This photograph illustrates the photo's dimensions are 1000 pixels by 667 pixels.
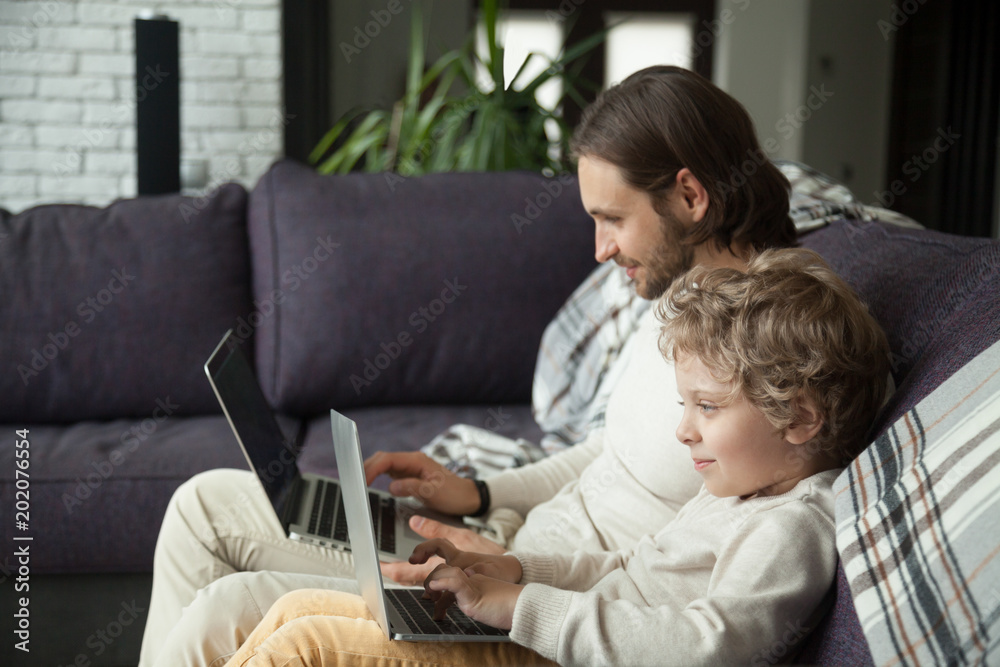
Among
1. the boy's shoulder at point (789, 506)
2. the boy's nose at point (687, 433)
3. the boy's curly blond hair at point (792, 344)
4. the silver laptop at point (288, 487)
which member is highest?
the boy's curly blond hair at point (792, 344)

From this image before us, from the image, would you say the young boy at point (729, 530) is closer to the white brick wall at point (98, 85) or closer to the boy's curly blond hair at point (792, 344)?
the boy's curly blond hair at point (792, 344)

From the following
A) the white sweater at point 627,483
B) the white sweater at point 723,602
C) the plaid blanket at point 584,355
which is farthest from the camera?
the plaid blanket at point 584,355

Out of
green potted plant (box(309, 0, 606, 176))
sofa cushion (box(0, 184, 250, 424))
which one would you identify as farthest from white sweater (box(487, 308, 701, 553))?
green potted plant (box(309, 0, 606, 176))

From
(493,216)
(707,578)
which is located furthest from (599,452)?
(493,216)

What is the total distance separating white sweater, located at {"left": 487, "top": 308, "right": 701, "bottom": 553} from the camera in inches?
41.4

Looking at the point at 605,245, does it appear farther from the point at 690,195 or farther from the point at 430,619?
the point at 430,619

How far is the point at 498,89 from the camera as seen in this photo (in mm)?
2533

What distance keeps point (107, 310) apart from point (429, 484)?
1037mm

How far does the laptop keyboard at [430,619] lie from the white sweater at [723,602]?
6cm

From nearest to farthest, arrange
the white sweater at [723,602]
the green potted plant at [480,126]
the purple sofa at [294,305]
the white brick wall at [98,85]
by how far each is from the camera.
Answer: the white sweater at [723,602]
the purple sofa at [294,305]
the green potted plant at [480,126]
the white brick wall at [98,85]

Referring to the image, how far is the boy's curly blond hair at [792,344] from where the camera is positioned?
0.81m

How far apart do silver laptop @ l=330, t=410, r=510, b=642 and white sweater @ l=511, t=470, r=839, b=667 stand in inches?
2.6

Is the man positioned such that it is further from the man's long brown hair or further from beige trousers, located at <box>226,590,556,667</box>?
beige trousers, located at <box>226,590,556,667</box>

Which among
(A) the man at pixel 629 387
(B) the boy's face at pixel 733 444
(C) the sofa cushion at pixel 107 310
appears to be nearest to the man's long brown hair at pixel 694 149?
(A) the man at pixel 629 387
